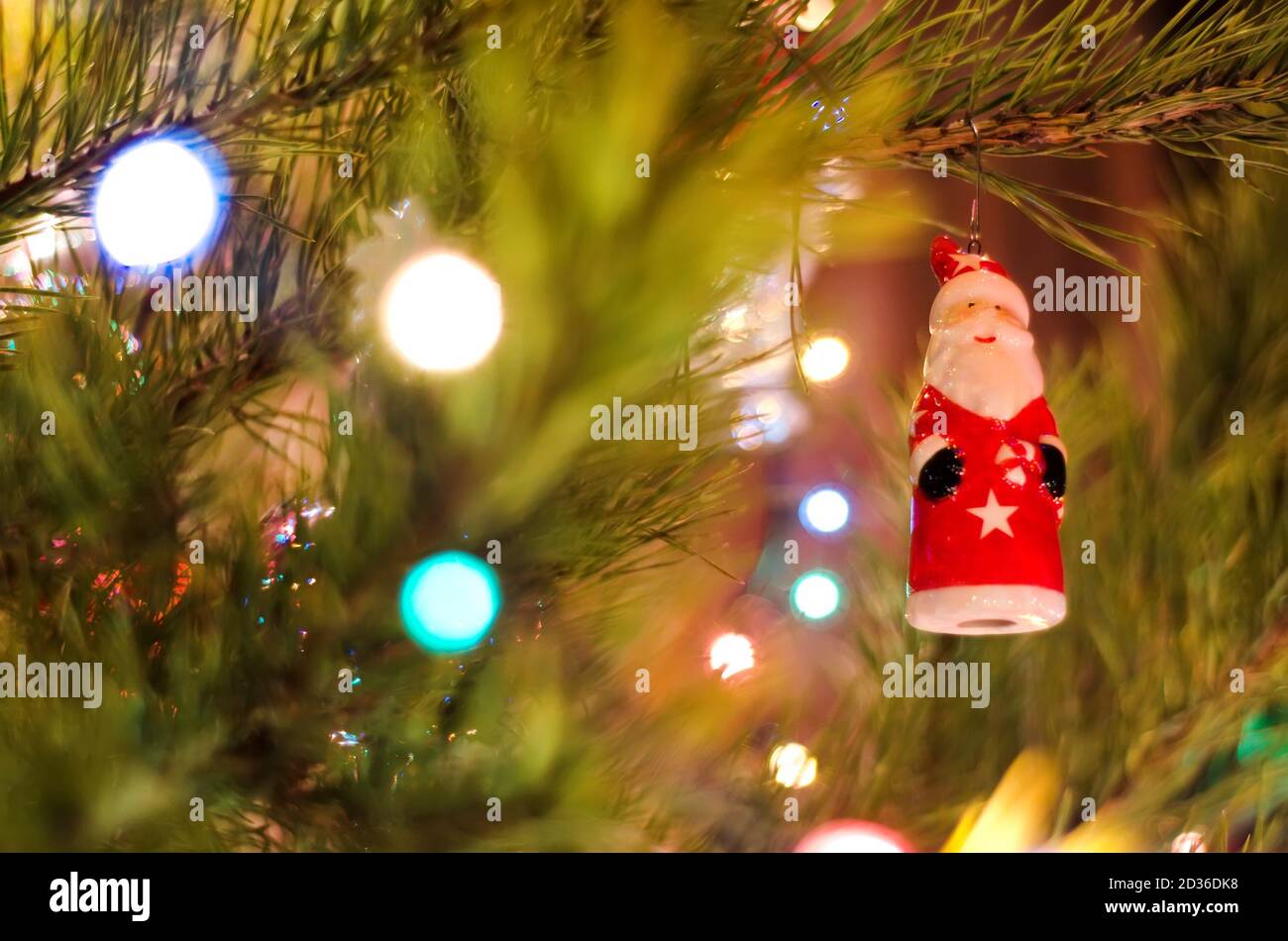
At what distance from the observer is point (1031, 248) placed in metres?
1.53

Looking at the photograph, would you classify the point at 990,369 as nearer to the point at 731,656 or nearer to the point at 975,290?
the point at 975,290

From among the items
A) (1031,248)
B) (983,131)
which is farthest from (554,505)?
(1031,248)

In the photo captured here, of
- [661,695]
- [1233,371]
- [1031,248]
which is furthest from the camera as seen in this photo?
[1031,248]

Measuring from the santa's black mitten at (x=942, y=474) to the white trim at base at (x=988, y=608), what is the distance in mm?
37

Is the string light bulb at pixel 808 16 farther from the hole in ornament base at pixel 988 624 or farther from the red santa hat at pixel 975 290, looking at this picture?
the hole in ornament base at pixel 988 624

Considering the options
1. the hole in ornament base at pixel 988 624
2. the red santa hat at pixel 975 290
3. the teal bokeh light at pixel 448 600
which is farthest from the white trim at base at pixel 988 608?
the teal bokeh light at pixel 448 600

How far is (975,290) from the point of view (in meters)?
A: 0.44

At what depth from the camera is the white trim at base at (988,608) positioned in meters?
0.40

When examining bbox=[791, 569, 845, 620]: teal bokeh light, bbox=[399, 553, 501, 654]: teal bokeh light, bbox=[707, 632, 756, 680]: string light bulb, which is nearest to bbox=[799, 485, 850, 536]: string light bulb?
bbox=[791, 569, 845, 620]: teal bokeh light

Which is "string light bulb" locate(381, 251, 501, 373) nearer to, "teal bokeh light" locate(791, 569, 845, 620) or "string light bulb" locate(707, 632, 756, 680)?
"string light bulb" locate(707, 632, 756, 680)

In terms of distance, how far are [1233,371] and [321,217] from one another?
36cm

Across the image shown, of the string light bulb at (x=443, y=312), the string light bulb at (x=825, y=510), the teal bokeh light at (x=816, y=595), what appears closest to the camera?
the string light bulb at (x=443, y=312)

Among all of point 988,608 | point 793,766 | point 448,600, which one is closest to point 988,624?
point 988,608
